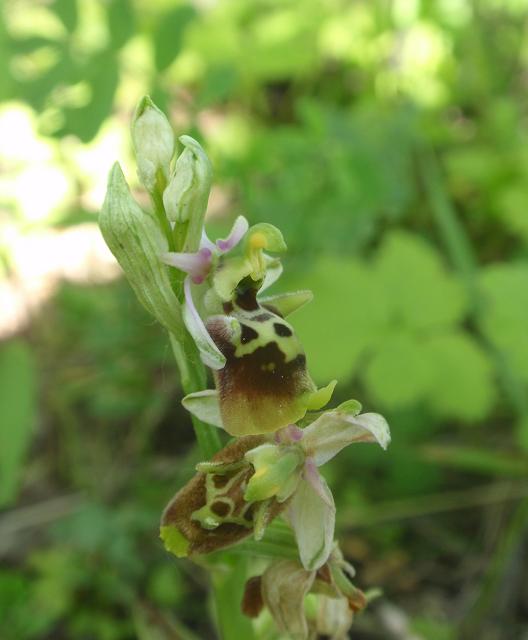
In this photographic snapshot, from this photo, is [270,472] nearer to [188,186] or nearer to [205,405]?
[205,405]

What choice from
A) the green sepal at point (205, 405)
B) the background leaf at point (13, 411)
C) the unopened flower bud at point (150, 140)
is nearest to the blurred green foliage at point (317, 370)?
the background leaf at point (13, 411)

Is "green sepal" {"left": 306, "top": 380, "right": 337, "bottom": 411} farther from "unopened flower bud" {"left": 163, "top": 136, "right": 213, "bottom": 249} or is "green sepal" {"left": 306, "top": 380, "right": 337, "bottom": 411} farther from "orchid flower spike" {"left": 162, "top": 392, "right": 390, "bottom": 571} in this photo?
"unopened flower bud" {"left": 163, "top": 136, "right": 213, "bottom": 249}

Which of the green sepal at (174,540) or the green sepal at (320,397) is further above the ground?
the green sepal at (320,397)

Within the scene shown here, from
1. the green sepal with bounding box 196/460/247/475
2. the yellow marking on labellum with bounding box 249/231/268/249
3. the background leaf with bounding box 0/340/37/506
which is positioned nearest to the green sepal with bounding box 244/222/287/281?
the yellow marking on labellum with bounding box 249/231/268/249

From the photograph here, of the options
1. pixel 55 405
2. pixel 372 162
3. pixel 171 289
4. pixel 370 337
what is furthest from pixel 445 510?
pixel 171 289

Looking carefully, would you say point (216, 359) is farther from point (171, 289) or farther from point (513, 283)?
point (513, 283)

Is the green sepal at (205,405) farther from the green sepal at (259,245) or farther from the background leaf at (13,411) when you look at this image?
the background leaf at (13,411)
